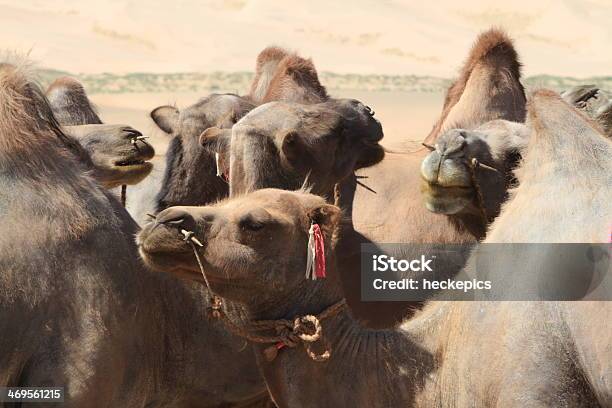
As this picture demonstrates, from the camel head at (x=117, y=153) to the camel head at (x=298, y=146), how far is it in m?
1.00

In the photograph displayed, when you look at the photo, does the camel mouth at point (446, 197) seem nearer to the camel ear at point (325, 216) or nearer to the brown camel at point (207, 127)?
the camel ear at point (325, 216)

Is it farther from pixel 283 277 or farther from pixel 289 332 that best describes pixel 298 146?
pixel 289 332

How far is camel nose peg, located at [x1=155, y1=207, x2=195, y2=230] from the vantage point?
4.97m

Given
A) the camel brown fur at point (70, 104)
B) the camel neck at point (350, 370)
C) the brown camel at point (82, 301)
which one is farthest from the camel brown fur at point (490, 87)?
the camel neck at point (350, 370)

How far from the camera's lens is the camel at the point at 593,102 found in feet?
23.6

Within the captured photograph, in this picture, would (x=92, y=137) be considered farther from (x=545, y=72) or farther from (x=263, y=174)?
(x=545, y=72)

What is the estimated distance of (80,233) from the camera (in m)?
5.73

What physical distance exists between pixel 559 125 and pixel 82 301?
224cm

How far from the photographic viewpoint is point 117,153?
7434 millimetres

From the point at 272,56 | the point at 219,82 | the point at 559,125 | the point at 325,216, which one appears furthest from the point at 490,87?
the point at 219,82

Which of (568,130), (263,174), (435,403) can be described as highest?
(568,130)

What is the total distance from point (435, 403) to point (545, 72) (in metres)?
40.1

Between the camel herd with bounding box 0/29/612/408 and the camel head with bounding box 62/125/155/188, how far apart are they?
0.48 metres

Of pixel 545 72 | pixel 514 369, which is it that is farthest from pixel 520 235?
pixel 545 72
